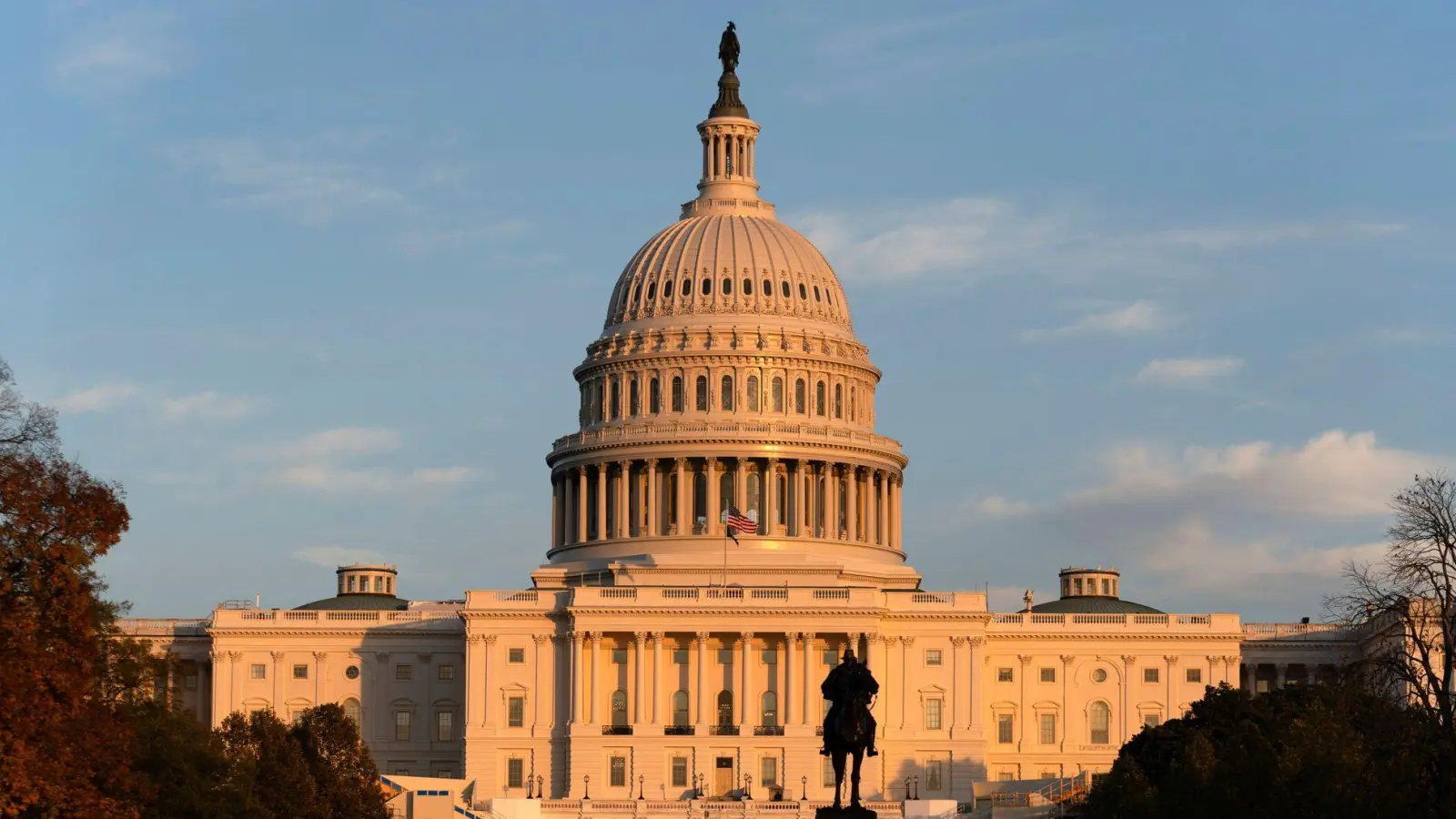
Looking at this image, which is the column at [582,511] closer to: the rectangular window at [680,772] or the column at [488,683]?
the column at [488,683]

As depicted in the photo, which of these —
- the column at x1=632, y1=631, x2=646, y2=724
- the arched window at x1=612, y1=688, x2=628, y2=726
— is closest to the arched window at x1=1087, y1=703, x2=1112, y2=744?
the column at x1=632, y1=631, x2=646, y2=724

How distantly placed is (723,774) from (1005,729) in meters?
20.3

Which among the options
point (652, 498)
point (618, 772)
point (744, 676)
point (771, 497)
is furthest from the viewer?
point (652, 498)

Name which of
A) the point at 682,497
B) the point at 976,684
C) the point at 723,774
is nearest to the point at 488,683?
the point at 723,774

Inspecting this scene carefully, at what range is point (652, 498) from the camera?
197 meters

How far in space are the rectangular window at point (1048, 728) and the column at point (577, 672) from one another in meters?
27.6

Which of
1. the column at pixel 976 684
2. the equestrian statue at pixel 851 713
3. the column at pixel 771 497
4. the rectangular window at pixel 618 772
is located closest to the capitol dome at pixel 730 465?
the column at pixel 771 497

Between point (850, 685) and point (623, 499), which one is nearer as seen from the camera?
point (850, 685)

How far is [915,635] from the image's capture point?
598 feet

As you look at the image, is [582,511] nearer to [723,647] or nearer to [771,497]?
[771,497]

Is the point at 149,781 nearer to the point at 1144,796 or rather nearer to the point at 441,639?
the point at 1144,796

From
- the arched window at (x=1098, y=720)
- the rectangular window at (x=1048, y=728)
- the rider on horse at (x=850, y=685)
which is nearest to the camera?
the rider on horse at (x=850, y=685)

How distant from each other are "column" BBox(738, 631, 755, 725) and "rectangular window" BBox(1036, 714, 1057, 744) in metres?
19.2

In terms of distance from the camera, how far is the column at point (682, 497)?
194875 millimetres
